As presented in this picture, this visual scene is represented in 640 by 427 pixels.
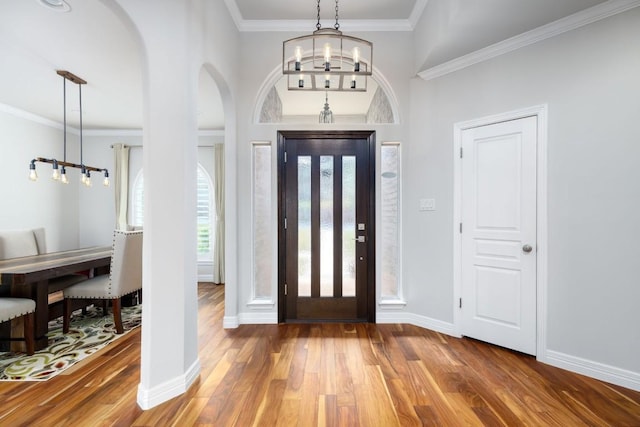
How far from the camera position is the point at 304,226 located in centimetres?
352

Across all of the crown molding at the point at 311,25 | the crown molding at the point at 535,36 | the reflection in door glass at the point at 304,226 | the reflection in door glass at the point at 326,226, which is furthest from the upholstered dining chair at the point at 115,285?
the crown molding at the point at 535,36

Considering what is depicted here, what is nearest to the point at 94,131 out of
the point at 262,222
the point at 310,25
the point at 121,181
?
the point at 121,181

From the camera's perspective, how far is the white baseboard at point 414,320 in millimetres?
3217

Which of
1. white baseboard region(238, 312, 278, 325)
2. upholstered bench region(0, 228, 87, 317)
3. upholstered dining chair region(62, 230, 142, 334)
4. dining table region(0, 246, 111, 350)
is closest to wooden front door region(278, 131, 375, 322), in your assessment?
white baseboard region(238, 312, 278, 325)

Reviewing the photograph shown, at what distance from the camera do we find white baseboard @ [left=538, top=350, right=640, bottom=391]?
2.21m

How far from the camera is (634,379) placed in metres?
2.20

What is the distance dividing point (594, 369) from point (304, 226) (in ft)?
9.04

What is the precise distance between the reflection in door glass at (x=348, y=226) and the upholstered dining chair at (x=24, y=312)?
9.57 feet

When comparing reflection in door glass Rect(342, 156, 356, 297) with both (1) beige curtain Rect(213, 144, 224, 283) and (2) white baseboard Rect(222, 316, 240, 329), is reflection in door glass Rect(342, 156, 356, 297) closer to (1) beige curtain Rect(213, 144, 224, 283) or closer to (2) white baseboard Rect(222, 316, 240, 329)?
(2) white baseboard Rect(222, 316, 240, 329)

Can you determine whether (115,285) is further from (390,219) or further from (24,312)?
(390,219)

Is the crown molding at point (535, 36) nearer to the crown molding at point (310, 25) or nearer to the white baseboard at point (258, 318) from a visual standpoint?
the crown molding at point (310, 25)

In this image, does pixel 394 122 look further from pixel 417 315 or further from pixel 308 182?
pixel 417 315

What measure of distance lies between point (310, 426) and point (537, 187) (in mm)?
2558

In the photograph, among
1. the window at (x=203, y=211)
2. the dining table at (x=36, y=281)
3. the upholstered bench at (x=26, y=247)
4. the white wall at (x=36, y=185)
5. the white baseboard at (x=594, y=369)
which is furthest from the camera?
the window at (x=203, y=211)
